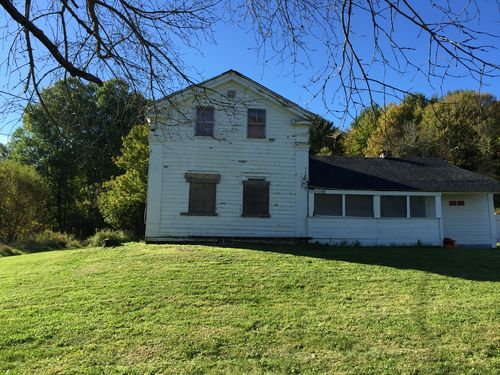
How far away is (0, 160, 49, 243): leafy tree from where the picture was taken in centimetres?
2723

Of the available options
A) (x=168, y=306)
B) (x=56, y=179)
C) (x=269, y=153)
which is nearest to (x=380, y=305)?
(x=168, y=306)

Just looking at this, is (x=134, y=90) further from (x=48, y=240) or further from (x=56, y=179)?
(x=56, y=179)

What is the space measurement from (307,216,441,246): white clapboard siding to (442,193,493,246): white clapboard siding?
185cm

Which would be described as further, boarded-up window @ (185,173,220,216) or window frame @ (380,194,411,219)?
window frame @ (380,194,411,219)

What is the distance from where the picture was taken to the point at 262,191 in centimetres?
1761

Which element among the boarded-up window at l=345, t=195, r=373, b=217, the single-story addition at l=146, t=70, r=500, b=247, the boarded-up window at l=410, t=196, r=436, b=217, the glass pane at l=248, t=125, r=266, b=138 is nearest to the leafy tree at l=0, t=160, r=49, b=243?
the single-story addition at l=146, t=70, r=500, b=247

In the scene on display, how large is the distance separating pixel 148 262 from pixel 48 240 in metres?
13.6

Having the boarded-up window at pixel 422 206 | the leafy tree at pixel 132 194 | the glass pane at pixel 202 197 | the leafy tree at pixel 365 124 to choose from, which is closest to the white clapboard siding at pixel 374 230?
the boarded-up window at pixel 422 206

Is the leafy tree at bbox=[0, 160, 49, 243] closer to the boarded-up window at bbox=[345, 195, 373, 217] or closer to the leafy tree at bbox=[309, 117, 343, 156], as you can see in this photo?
the boarded-up window at bbox=[345, 195, 373, 217]

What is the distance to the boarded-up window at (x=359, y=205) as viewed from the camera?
18531 millimetres

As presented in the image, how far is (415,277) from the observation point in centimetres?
1081

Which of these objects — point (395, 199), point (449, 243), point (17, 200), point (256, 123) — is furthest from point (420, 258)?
point (17, 200)

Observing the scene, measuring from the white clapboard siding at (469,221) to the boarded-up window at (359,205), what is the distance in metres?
3.98

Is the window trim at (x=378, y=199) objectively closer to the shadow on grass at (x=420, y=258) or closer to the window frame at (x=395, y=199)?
the window frame at (x=395, y=199)
